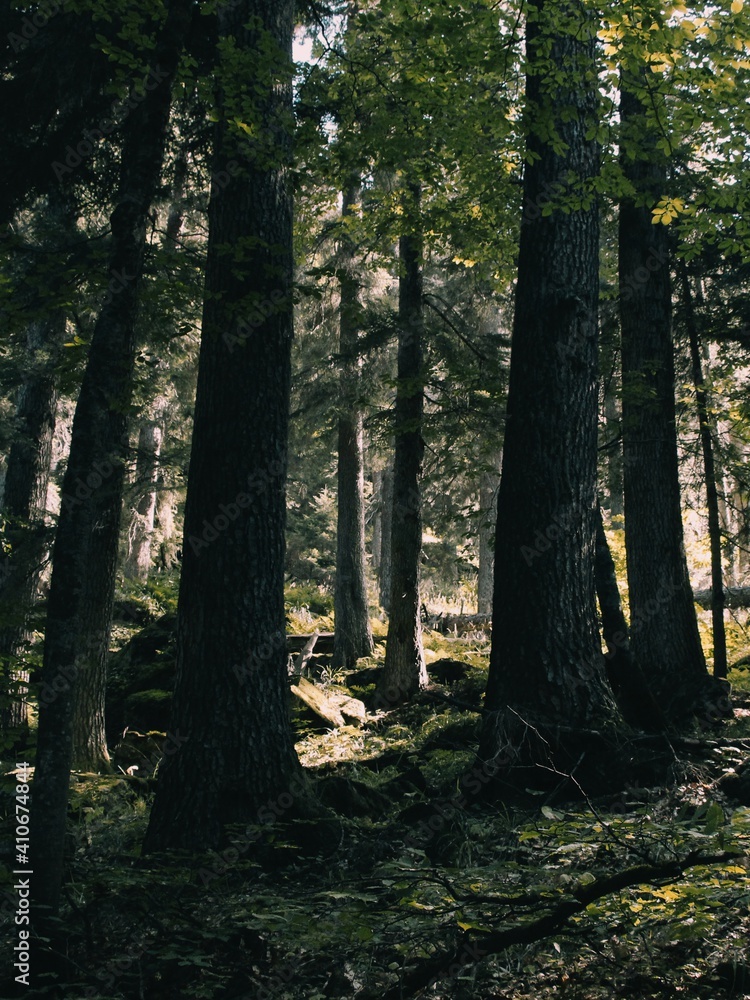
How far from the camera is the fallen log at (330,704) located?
1078 cm

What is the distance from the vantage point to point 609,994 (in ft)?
9.65

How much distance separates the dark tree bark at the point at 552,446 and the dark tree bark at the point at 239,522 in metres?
1.91

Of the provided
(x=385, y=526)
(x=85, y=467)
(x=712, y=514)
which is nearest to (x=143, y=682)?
(x=85, y=467)

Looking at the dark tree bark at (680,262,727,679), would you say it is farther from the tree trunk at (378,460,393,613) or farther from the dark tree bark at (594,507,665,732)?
the tree trunk at (378,460,393,613)

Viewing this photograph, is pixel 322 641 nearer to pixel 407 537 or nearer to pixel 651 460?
pixel 407 537

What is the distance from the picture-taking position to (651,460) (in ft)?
32.6

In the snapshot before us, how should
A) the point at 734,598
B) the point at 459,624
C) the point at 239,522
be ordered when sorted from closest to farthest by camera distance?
the point at 239,522 < the point at 734,598 < the point at 459,624

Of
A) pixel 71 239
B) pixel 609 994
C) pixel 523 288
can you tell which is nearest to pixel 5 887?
pixel 609 994

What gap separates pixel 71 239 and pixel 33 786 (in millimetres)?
8296

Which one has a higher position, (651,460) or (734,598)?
(651,460)

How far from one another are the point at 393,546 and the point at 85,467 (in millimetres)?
8924

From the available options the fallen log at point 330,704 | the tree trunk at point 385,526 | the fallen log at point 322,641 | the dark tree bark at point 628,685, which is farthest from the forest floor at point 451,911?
the tree trunk at point 385,526

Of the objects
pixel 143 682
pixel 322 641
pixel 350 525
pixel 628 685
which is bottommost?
pixel 143 682

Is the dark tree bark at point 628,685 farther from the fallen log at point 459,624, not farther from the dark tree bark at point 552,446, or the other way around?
the fallen log at point 459,624
